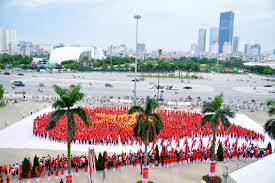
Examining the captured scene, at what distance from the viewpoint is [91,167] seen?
586 inches

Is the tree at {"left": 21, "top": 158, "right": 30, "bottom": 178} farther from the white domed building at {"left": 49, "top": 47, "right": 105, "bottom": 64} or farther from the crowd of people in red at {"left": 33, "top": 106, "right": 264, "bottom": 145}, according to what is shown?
the white domed building at {"left": 49, "top": 47, "right": 105, "bottom": 64}

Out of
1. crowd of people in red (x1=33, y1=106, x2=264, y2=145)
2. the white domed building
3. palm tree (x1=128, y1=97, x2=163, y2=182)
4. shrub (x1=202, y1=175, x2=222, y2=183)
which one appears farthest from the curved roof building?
palm tree (x1=128, y1=97, x2=163, y2=182)

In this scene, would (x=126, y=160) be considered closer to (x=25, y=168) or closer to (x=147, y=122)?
(x=147, y=122)

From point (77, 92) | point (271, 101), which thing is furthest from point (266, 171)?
point (77, 92)

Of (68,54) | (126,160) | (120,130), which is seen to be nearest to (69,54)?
(68,54)

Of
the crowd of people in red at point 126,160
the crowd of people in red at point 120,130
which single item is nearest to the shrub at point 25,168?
the crowd of people in red at point 126,160

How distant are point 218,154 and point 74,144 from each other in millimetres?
12677

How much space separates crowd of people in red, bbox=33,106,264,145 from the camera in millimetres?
25562

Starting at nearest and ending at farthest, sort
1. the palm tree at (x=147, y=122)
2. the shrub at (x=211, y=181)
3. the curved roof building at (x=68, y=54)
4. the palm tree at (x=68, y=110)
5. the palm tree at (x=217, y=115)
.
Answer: the palm tree at (x=68, y=110)
the palm tree at (x=147, y=122)
the palm tree at (x=217, y=115)
the shrub at (x=211, y=181)
the curved roof building at (x=68, y=54)

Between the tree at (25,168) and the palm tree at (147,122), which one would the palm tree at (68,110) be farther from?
the tree at (25,168)

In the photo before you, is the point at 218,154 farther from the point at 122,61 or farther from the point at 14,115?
the point at 122,61

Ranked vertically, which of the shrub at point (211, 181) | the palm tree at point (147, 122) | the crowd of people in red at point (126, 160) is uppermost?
the palm tree at point (147, 122)

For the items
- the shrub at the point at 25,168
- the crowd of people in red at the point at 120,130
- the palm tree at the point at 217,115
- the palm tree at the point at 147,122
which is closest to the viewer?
the palm tree at the point at 147,122

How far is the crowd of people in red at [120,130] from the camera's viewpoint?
25562 millimetres
